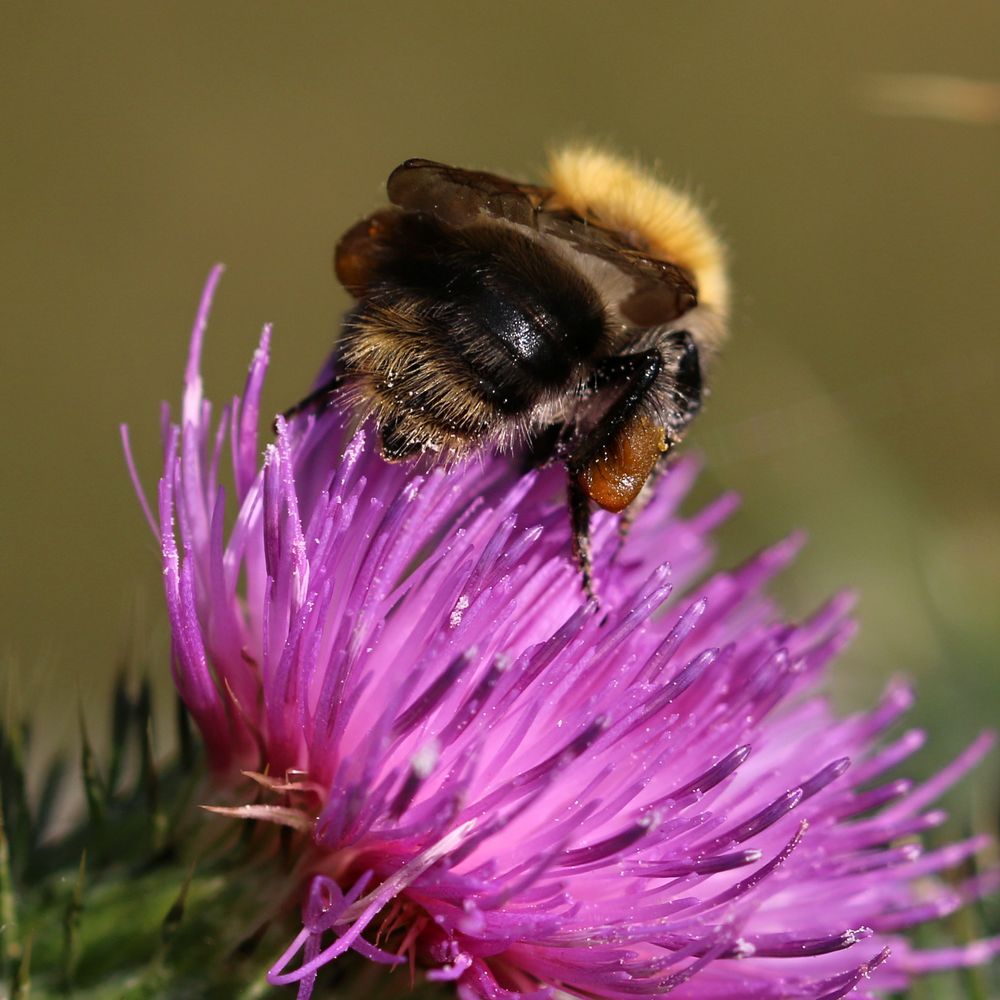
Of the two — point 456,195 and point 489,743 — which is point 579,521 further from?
point 456,195

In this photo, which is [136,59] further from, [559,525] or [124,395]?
[559,525]

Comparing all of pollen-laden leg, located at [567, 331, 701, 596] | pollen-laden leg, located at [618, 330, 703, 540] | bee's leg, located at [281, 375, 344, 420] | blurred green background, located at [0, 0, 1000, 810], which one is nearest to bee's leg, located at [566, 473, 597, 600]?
pollen-laden leg, located at [567, 331, 701, 596]

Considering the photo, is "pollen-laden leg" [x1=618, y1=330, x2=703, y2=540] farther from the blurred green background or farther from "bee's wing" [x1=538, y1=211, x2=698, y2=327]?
the blurred green background

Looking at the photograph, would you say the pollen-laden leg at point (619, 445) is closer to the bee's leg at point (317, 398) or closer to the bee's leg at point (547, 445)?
the bee's leg at point (547, 445)

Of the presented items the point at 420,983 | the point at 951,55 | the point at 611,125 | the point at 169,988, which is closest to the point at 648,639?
the point at 420,983

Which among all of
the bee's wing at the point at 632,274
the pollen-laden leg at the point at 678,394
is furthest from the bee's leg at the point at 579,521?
the bee's wing at the point at 632,274

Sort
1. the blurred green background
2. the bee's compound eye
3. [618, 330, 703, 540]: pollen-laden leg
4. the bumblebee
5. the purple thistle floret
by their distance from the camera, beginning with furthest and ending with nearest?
the blurred green background < [618, 330, 703, 540]: pollen-laden leg < the bee's compound eye < the bumblebee < the purple thistle floret
